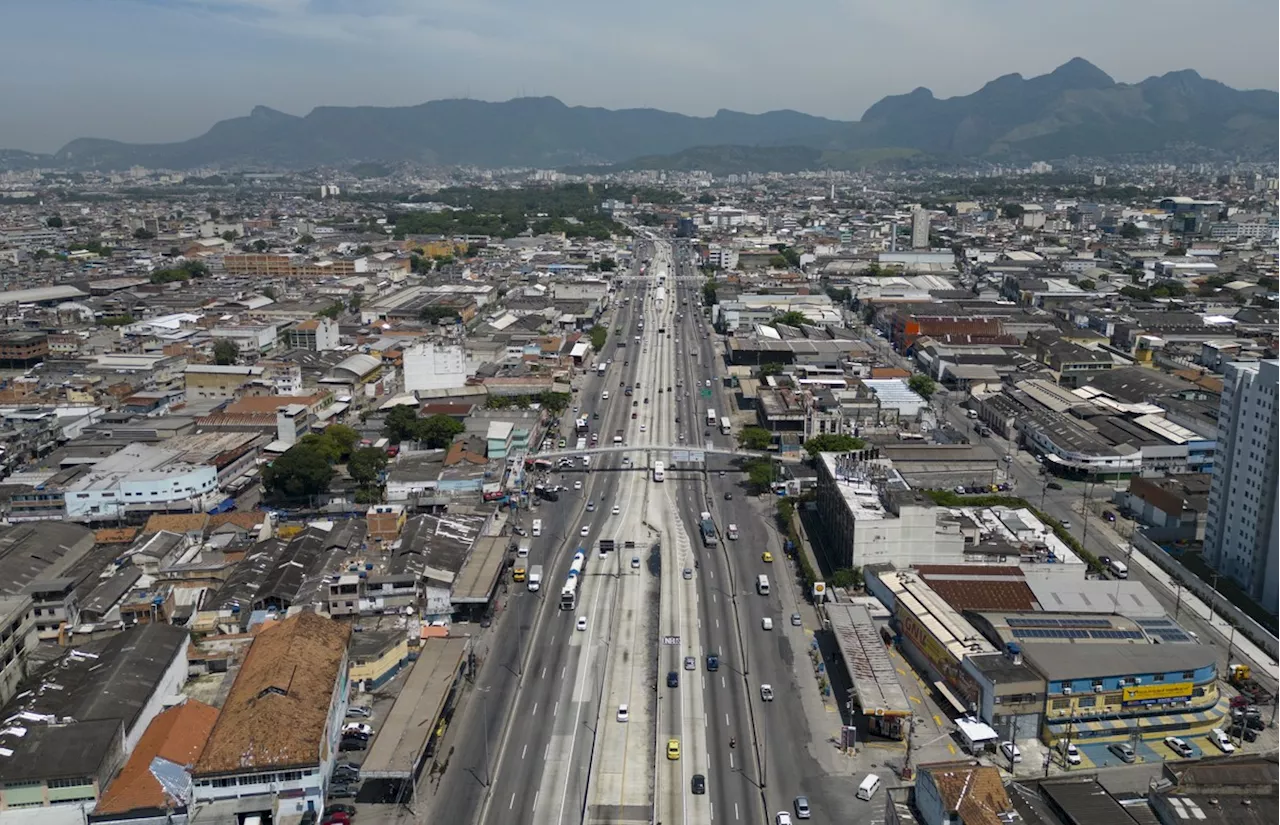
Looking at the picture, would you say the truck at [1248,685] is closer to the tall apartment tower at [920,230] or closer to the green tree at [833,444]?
the green tree at [833,444]

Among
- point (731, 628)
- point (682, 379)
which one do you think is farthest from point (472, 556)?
point (682, 379)

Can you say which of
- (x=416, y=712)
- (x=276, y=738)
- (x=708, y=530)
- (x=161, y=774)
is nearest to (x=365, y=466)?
(x=708, y=530)

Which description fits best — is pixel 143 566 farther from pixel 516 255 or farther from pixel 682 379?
pixel 516 255

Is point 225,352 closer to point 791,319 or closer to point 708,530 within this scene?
point 791,319

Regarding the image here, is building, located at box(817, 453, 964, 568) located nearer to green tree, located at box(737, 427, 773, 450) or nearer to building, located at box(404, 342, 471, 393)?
green tree, located at box(737, 427, 773, 450)

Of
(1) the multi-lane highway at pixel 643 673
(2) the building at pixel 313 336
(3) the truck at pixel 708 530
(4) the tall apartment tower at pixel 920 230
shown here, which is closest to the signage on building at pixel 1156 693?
(1) the multi-lane highway at pixel 643 673
